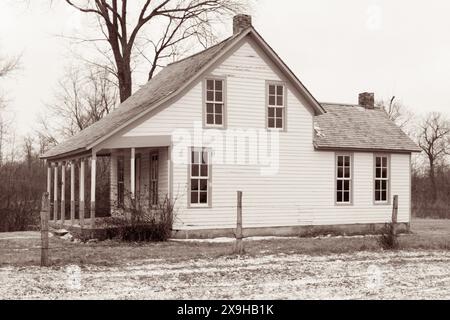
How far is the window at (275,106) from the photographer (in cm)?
2219

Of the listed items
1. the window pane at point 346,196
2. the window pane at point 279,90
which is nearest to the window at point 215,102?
the window pane at point 279,90

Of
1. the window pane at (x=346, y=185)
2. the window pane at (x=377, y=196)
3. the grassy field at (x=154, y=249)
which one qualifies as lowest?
the grassy field at (x=154, y=249)

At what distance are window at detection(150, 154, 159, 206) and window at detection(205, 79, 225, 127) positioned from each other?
7.77ft

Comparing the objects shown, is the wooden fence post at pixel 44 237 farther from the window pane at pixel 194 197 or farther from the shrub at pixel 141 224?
the window pane at pixel 194 197

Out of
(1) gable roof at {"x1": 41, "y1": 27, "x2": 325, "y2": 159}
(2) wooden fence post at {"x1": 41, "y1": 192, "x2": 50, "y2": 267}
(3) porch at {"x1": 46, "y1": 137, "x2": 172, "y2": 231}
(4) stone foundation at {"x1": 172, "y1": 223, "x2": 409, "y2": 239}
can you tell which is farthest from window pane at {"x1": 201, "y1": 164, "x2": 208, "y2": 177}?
(2) wooden fence post at {"x1": 41, "y1": 192, "x2": 50, "y2": 267}

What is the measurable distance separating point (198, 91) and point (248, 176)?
3231 millimetres

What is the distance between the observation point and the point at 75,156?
893 inches

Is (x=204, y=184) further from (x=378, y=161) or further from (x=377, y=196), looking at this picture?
(x=378, y=161)

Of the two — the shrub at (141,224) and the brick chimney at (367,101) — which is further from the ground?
the brick chimney at (367,101)

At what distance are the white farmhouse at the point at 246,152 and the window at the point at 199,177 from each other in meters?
0.03

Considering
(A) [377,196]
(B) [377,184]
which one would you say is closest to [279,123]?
(B) [377,184]

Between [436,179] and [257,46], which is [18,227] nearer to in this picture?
[257,46]

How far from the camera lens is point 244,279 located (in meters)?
12.0
